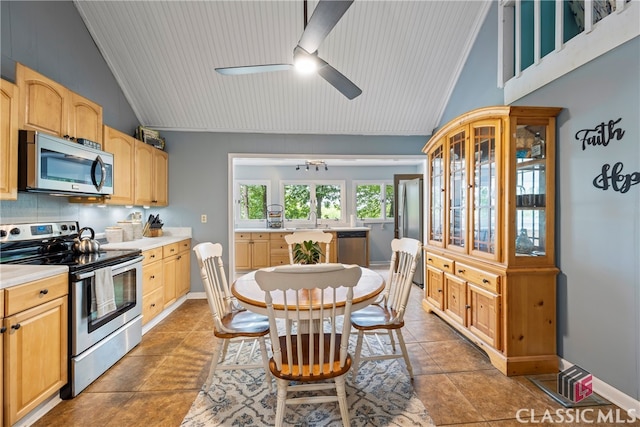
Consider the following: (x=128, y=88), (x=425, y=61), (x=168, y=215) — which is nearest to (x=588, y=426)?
(x=425, y=61)

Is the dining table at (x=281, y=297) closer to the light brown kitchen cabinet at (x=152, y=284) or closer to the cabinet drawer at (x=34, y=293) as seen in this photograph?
the cabinet drawer at (x=34, y=293)

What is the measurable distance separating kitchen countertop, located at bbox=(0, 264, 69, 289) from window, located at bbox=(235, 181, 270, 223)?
15.1 feet

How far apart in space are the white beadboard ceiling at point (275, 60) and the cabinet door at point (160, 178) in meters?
0.48

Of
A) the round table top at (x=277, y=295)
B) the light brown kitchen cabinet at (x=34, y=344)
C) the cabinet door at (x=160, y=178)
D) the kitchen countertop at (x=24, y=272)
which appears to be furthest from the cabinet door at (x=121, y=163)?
the round table top at (x=277, y=295)

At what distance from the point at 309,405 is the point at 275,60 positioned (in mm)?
3366

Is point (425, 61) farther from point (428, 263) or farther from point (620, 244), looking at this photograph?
point (620, 244)

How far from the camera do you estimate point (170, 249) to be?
137 inches

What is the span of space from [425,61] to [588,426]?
3.53 metres

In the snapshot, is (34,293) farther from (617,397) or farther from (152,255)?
(617,397)

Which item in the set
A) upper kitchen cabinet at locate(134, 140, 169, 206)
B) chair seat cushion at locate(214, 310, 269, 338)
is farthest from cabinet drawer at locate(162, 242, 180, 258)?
chair seat cushion at locate(214, 310, 269, 338)

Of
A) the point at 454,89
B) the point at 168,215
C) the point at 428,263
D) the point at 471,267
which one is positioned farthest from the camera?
the point at 168,215

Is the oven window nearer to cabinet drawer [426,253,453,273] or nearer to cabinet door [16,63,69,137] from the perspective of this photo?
cabinet door [16,63,69,137]

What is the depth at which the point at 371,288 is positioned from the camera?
1901 mm

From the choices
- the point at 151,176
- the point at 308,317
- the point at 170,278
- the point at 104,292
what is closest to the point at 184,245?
the point at 170,278
